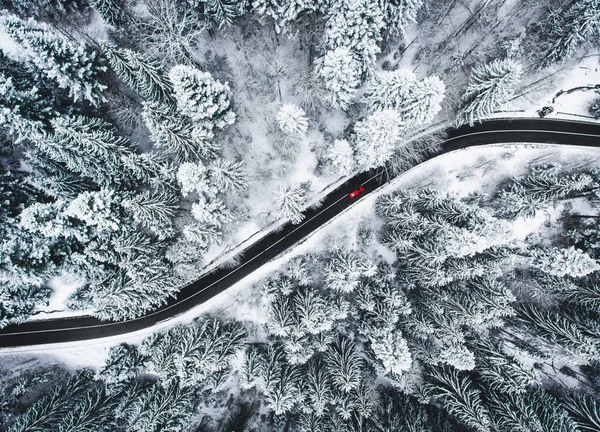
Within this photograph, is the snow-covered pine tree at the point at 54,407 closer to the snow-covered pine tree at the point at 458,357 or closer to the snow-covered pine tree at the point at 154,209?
the snow-covered pine tree at the point at 154,209

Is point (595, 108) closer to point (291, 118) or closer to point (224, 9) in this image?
point (291, 118)

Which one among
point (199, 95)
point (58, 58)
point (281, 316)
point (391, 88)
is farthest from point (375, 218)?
point (58, 58)

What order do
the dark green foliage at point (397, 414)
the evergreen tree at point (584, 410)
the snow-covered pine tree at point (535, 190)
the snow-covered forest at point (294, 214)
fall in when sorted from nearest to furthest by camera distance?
1. the snow-covered forest at point (294, 214)
2. the evergreen tree at point (584, 410)
3. the dark green foliage at point (397, 414)
4. the snow-covered pine tree at point (535, 190)

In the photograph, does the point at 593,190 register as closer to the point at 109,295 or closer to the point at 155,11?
the point at 155,11

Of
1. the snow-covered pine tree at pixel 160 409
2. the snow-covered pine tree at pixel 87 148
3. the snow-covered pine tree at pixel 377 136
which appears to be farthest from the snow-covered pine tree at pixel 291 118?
the snow-covered pine tree at pixel 160 409

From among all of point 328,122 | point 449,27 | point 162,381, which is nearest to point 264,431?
point 162,381

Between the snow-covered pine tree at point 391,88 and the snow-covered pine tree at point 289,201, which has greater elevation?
the snow-covered pine tree at point 391,88
